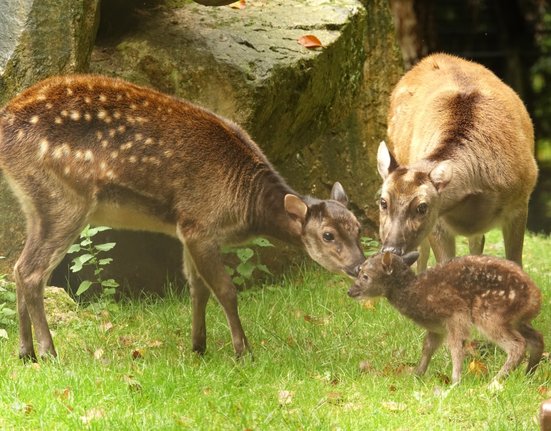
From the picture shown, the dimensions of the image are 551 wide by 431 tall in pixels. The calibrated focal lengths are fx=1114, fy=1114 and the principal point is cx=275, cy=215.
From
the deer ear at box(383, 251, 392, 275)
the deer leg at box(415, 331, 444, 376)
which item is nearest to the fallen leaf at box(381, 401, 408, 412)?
the deer leg at box(415, 331, 444, 376)

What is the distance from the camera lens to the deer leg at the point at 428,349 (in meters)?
6.91

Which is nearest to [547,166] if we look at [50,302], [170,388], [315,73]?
[315,73]

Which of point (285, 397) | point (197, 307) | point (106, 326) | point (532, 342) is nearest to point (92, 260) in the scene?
point (106, 326)

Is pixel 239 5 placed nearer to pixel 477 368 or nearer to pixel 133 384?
pixel 477 368

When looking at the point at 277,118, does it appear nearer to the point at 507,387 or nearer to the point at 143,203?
the point at 143,203

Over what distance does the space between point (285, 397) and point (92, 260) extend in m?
2.59

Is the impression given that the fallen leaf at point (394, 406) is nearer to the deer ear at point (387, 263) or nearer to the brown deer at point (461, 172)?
the deer ear at point (387, 263)

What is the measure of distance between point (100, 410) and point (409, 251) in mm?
2717

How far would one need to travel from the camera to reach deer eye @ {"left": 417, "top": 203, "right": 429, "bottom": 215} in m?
7.67

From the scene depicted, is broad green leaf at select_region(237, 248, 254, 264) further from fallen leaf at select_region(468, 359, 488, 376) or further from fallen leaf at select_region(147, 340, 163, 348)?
fallen leaf at select_region(468, 359, 488, 376)

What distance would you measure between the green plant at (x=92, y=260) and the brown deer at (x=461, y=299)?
2206mm

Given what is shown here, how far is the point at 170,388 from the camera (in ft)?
20.7

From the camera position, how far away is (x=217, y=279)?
7316mm

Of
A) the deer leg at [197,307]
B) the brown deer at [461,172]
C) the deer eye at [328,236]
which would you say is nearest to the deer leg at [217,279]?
the deer leg at [197,307]
